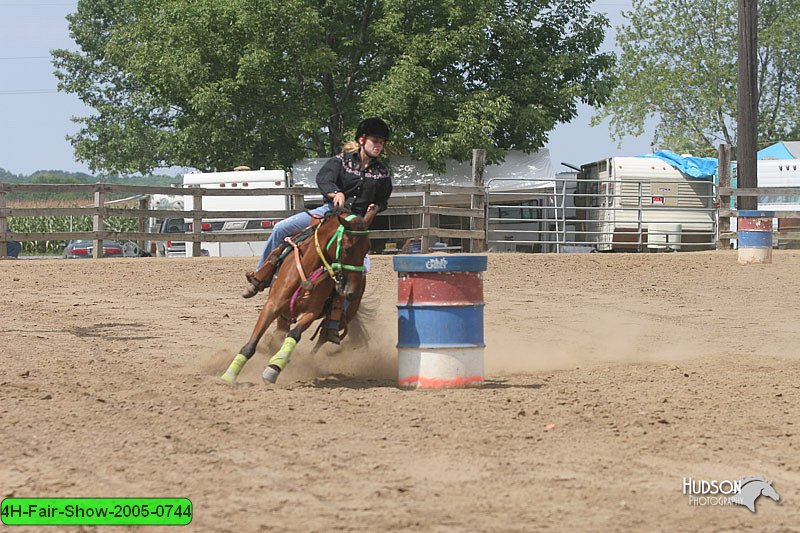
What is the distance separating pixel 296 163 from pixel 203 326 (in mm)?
18746

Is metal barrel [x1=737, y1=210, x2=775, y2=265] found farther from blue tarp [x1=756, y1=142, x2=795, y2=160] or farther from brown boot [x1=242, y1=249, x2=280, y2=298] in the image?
blue tarp [x1=756, y1=142, x2=795, y2=160]

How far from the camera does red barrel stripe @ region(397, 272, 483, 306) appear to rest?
8352 mm

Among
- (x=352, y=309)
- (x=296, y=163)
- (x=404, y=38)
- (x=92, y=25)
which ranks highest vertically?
(x=92, y=25)

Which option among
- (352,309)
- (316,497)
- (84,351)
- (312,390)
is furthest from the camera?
(84,351)

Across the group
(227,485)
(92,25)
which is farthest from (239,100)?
(92,25)

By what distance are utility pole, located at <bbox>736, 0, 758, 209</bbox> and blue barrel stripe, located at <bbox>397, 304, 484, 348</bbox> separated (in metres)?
17.9

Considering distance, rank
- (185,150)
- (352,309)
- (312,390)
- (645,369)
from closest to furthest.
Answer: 1. (312,390)
2. (352,309)
3. (645,369)
4. (185,150)

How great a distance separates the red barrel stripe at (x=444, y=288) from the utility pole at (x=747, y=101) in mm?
17881

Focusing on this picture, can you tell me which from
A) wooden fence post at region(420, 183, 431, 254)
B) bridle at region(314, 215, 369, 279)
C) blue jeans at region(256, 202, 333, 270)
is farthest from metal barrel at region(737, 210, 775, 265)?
bridle at region(314, 215, 369, 279)

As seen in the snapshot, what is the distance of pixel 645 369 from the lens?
9.73 m

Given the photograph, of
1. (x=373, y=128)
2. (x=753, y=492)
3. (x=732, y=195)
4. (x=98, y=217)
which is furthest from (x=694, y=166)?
(x=753, y=492)

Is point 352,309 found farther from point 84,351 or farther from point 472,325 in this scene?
point 84,351

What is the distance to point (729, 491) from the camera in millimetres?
5246

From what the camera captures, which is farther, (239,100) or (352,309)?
(239,100)
